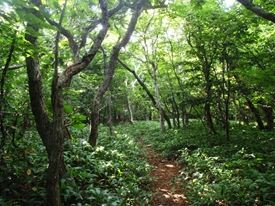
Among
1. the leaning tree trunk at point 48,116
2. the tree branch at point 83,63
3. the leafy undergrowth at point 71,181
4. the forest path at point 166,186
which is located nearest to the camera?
the leaning tree trunk at point 48,116

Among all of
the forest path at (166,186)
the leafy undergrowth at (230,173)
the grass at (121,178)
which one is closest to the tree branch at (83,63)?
the grass at (121,178)

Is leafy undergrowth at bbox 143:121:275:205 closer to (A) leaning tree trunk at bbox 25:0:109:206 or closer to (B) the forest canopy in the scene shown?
(B) the forest canopy

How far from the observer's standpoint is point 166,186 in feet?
20.9

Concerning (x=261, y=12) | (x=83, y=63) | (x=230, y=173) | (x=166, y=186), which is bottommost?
(x=166, y=186)

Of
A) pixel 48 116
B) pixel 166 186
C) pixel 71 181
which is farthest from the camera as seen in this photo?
pixel 166 186

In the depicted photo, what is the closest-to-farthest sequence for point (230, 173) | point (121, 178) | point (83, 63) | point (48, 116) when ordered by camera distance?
1. point (48, 116)
2. point (83, 63)
3. point (121, 178)
4. point (230, 173)

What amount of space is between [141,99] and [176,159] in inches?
784

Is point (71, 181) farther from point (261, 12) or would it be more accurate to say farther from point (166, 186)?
point (261, 12)

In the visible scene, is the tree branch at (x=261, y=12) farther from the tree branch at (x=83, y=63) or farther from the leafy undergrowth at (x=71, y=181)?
the leafy undergrowth at (x=71, y=181)

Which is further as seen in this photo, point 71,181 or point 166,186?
point 166,186

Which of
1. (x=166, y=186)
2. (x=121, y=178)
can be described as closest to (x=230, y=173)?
(x=166, y=186)

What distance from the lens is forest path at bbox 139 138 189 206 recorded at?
5.32 m

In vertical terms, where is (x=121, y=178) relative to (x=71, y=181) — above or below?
below

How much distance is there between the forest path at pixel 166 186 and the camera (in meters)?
5.32
